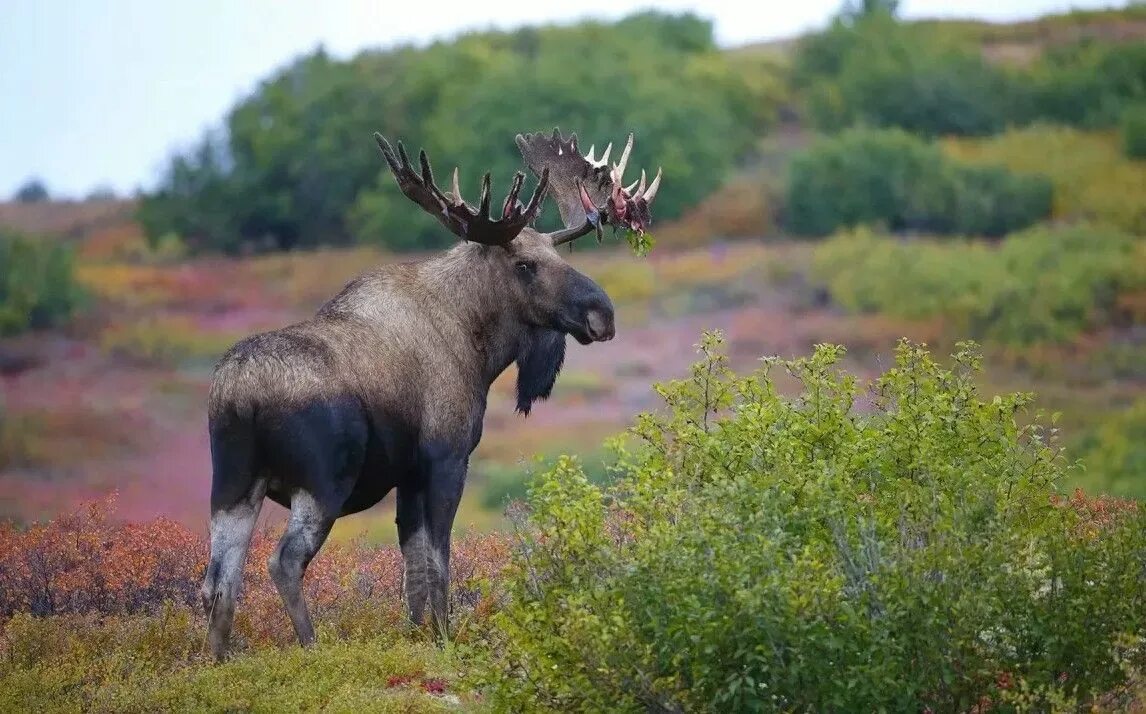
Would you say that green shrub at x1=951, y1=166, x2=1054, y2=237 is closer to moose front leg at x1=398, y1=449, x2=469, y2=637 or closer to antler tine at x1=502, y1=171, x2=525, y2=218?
antler tine at x1=502, y1=171, x2=525, y2=218

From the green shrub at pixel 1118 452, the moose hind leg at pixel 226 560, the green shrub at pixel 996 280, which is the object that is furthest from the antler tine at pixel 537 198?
the green shrub at pixel 996 280

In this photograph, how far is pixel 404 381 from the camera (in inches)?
468

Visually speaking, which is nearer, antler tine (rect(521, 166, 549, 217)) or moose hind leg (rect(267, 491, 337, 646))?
moose hind leg (rect(267, 491, 337, 646))

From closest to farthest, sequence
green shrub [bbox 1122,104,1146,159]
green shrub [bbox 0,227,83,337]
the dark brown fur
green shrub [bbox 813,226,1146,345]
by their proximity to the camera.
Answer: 1. the dark brown fur
2. green shrub [bbox 0,227,83,337]
3. green shrub [bbox 813,226,1146,345]
4. green shrub [bbox 1122,104,1146,159]

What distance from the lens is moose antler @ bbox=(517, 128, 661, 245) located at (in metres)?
13.6

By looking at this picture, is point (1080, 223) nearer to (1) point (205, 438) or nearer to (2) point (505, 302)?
(1) point (205, 438)

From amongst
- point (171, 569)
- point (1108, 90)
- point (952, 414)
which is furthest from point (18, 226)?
point (952, 414)

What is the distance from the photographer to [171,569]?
14.5 metres

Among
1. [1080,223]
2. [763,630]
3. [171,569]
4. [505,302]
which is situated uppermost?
[505,302]

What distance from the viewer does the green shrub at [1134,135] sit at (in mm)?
78250

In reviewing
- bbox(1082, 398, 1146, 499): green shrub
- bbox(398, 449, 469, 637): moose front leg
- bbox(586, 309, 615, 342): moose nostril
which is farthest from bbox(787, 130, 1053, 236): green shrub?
bbox(398, 449, 469, 637): moose front leg

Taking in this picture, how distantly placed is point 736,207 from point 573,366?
71.9ft

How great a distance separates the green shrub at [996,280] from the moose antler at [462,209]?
44.4 metres

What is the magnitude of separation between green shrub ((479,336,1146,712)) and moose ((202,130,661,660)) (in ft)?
6.03
